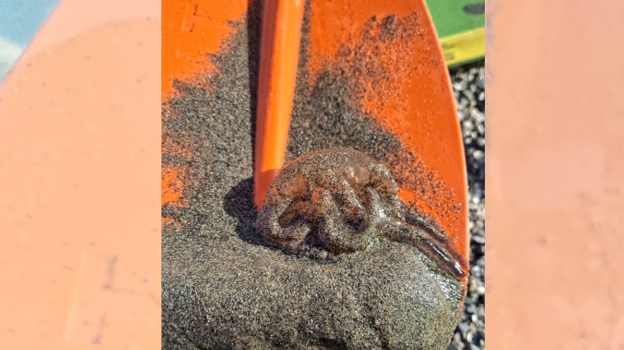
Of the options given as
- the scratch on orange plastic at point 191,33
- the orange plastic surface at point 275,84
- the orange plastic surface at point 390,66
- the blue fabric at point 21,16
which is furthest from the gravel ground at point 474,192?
the blue fabric at point 21,16

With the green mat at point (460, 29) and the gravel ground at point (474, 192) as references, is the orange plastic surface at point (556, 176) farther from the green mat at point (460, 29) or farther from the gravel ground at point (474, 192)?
the green mat at point (460, 29)

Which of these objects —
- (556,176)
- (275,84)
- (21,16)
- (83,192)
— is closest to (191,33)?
(275,84)

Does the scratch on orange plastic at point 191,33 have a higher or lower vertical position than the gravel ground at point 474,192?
higher

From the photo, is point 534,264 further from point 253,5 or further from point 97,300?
point 253,5

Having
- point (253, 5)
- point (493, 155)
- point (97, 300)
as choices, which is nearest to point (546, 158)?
point (493, 155)

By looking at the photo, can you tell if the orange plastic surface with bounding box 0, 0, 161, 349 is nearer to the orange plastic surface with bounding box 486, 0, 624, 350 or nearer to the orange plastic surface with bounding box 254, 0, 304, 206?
the orange plastic surface with bounding box 254, 0, 304, 206

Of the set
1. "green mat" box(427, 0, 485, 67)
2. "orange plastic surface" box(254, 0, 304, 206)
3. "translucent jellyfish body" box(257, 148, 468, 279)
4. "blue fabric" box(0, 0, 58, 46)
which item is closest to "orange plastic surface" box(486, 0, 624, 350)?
"translucent jellyfish body" box(257, 148, 468, 279)
